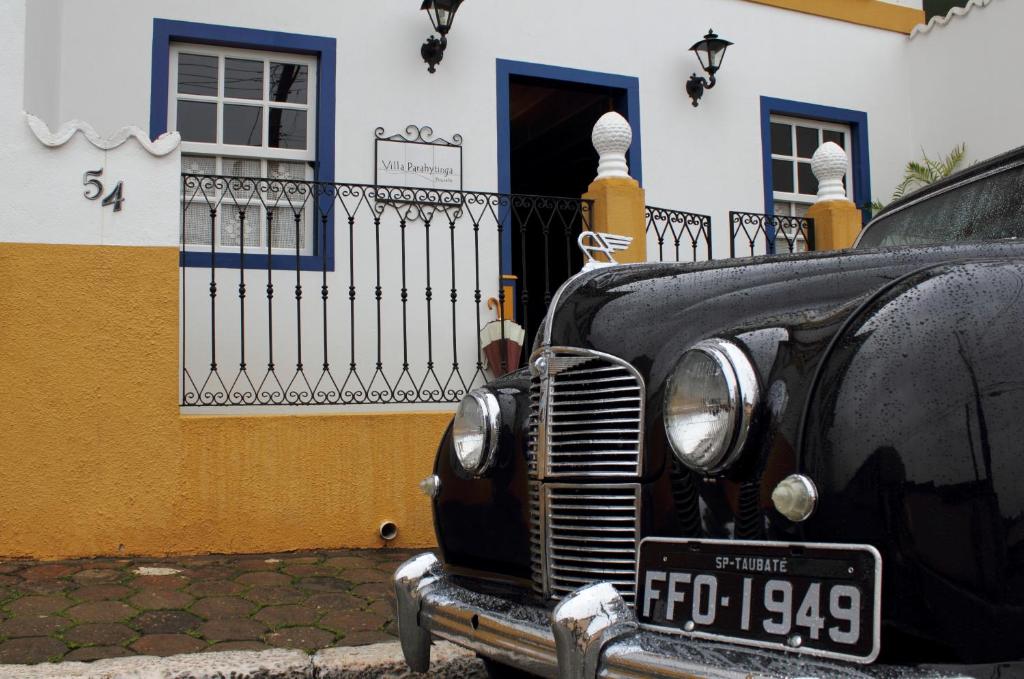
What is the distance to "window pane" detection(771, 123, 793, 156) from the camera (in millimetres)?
8102

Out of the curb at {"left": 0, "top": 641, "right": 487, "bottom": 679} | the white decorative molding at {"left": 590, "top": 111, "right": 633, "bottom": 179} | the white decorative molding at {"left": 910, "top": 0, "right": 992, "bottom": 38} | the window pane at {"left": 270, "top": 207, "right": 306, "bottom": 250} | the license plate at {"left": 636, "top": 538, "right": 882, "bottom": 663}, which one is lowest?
the curb at {"left": 0, "top": 641, "right": 487, "bottom": 679}

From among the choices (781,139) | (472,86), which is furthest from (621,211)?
(781,139)

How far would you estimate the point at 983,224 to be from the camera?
265 centimetres

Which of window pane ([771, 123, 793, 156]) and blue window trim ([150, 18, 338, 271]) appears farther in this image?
window pane ([771, 123, 793, 156])

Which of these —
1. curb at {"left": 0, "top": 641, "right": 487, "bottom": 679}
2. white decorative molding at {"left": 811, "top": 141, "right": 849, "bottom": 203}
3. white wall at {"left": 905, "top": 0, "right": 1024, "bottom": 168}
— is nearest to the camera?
curb at {"left": 0, "top": 641, "right": 487, "bottom": 679}

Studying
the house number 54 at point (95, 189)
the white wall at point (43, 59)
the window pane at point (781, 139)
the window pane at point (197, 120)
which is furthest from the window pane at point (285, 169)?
the window pane at point (781, 139)

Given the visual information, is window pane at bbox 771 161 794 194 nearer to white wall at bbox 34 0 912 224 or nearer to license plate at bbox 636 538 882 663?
white wall at bbox 34 0 912 224

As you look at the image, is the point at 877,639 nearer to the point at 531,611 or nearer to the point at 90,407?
the point at 531,611

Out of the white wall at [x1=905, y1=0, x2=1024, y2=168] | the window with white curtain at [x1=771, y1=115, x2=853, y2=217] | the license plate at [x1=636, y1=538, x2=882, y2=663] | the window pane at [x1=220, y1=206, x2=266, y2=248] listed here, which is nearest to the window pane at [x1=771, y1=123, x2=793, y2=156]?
the window with white curtain at [x1=771, y1=115, x2=853, y2=217]

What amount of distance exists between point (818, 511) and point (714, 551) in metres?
0.24

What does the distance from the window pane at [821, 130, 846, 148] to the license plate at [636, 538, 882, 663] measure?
24.1 ft

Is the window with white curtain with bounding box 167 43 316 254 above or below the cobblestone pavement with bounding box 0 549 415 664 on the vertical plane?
above

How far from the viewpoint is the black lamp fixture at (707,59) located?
7.28m

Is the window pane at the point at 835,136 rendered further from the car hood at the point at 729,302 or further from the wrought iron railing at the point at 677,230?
the car hood at the point at 729,302
